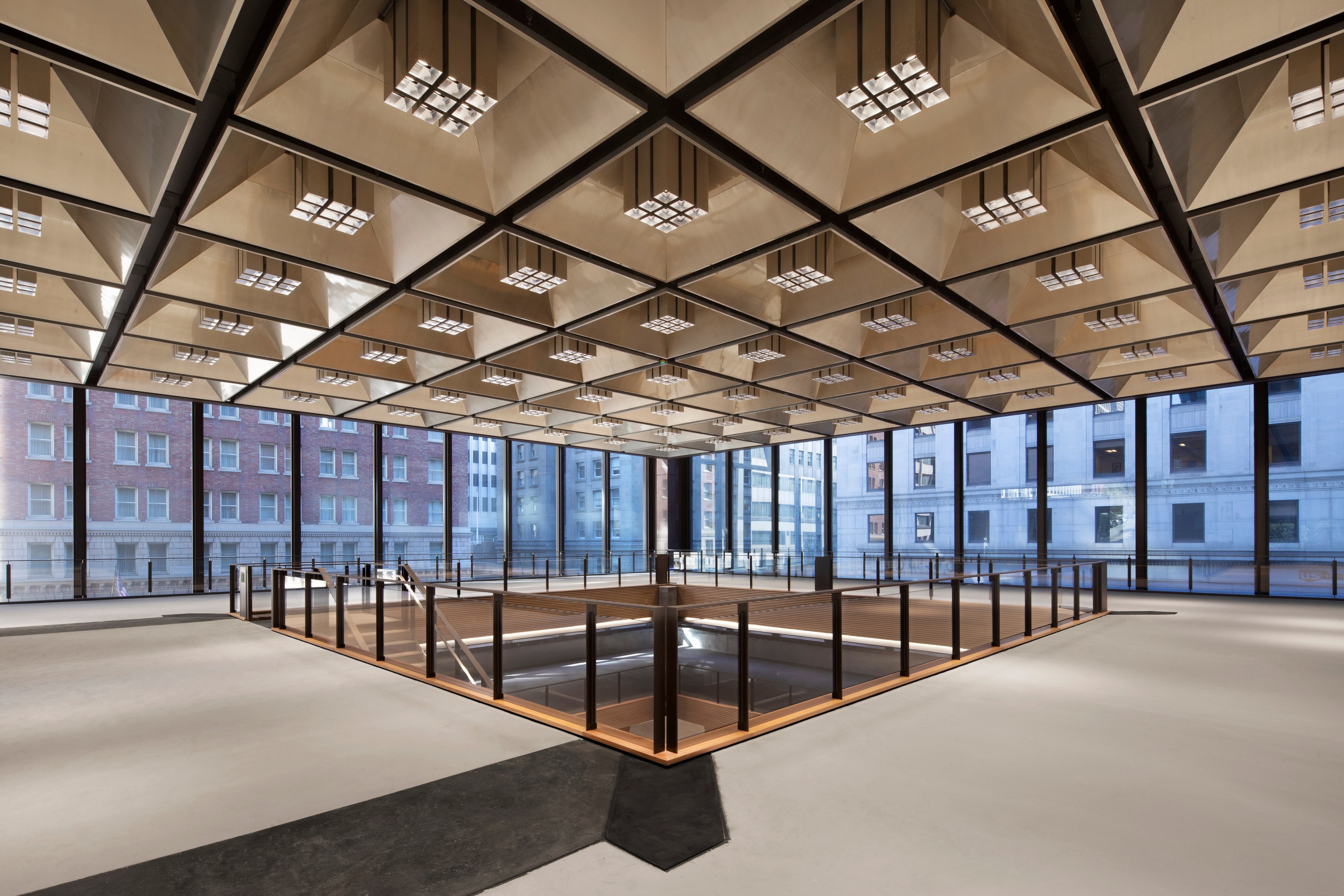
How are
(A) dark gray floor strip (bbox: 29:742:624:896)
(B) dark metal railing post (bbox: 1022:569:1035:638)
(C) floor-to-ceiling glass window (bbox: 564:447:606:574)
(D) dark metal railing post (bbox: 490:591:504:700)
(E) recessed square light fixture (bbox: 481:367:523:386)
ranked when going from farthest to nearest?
(C) floor-to-ceiling glass window (bbox: 564:447:606:574) < (E) recessed square light fixture (bbox: 481:367:523:386) < (B) dark metal railing post (bbox: 1022:569:1035:638) < (D) dark metal railing post (bbox: 490:591:504:700) < (A) dark gray floor strip (bbox: 29:742:624:896)

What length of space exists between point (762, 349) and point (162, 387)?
12561 millimetres

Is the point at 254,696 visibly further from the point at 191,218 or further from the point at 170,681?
the point at 191,218

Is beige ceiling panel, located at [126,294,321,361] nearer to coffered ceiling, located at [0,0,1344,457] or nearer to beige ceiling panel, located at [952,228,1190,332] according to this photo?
coffered ceiling, located at [0,0,1344,457]

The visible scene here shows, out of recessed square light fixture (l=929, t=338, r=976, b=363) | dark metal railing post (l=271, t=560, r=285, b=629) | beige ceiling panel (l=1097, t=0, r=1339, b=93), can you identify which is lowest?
dark metal railing post (l=271, t=560, r=285, b=629)

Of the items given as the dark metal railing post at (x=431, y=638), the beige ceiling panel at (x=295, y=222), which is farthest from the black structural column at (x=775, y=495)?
the dark metal railing post at (x=431, y=638)

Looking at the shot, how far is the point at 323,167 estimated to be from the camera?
592cm

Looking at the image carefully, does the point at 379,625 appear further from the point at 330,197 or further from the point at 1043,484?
the point at 1043,484

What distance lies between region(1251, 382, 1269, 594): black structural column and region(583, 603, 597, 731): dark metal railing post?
629 inches

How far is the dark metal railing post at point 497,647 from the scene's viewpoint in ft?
17.6

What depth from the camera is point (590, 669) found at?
15.2 feet

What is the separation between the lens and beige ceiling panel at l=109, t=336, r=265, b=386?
11305 mm

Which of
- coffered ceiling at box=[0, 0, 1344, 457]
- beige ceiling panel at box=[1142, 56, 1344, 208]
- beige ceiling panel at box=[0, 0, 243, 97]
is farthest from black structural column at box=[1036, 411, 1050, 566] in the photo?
beige ceiling panel at box=[0, 0, 243, 97]

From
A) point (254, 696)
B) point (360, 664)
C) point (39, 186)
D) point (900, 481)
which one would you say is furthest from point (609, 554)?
point (39, 186)

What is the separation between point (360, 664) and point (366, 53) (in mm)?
5840
